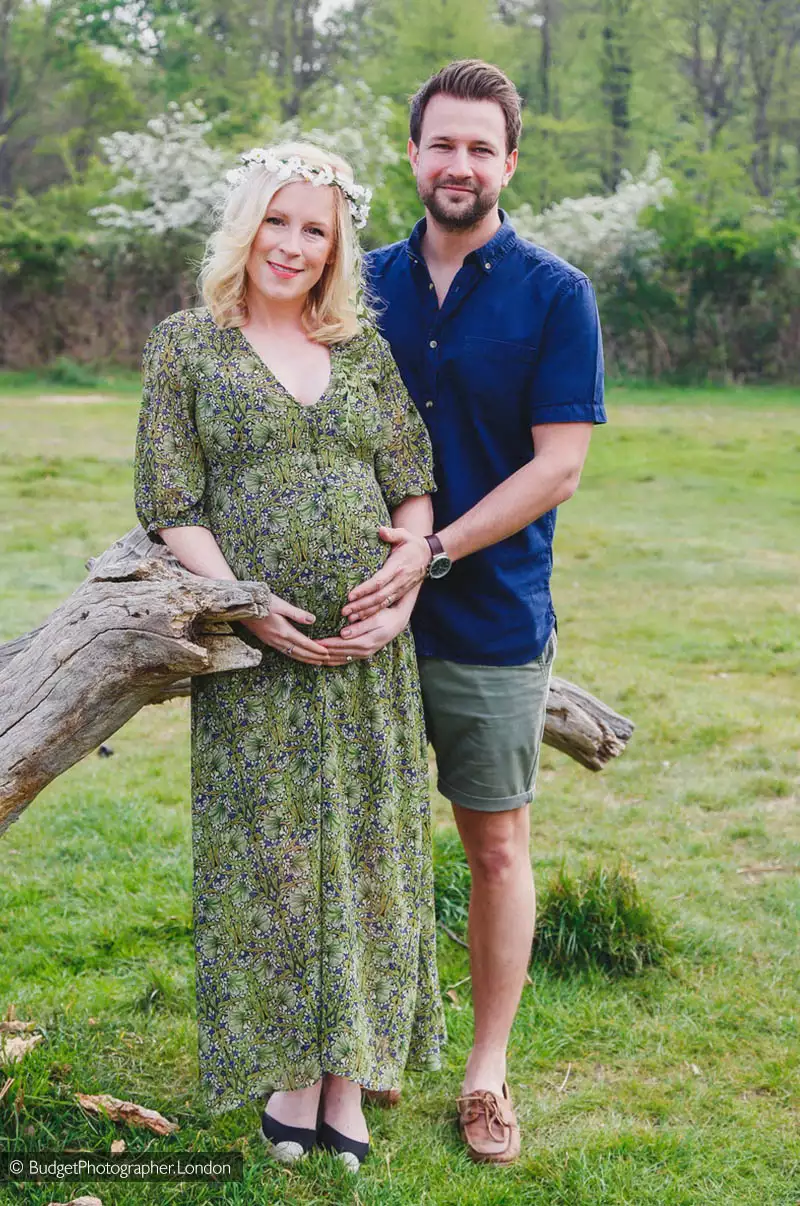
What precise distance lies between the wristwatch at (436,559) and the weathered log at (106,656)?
450 mm

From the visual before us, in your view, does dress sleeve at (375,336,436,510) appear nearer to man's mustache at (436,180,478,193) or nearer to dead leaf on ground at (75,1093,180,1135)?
man's mustache at (436,180,478,193)

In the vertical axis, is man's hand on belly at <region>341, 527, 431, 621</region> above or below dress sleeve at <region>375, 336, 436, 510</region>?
below

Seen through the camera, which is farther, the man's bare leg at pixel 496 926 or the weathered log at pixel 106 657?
the man's bare leg at pixel 496 926

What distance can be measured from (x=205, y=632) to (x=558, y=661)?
15.7 feet

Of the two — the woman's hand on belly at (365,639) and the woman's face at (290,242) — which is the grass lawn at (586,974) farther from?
the woman's face at (290,242)

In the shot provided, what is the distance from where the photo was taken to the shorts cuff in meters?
3.18

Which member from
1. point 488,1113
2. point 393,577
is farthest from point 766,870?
point 393,577

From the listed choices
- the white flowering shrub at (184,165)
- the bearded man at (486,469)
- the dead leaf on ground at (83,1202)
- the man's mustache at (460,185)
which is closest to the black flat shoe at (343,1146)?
the bearded man at (486,469)

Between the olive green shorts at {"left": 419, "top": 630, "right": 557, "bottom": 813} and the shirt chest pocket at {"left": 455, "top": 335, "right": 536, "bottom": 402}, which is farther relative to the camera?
the olive green shorts at {"left": 419, "top": 630, "right": 557, "bottom": 813}

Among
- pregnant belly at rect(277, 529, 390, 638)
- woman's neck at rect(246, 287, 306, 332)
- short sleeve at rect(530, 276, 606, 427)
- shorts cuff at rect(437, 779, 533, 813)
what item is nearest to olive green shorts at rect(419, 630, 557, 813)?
shorts cuff at rect(437, 779, 533, 813)

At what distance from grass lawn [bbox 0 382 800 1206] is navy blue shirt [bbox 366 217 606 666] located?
45.4 inches

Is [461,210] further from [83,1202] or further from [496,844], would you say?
[83,1202]

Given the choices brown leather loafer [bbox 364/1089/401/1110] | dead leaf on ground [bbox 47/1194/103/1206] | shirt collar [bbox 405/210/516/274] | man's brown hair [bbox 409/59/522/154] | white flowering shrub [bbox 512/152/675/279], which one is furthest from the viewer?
white flowering shrub [bbox 512/152/675/279]

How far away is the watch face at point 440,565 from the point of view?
2.97 m
